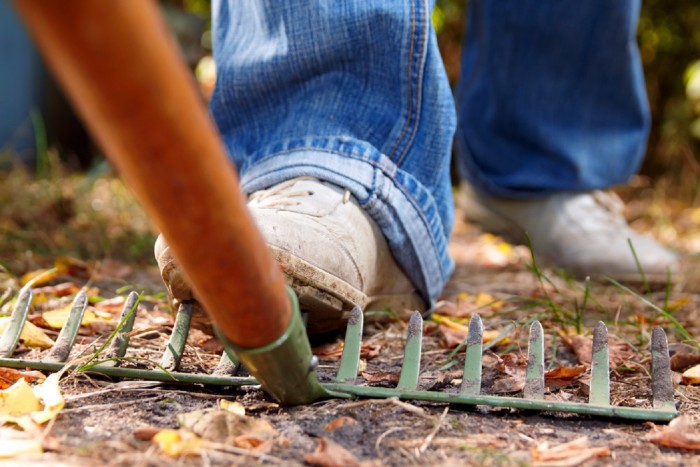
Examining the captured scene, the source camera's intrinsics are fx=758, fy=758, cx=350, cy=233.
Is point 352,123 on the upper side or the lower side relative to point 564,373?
upper

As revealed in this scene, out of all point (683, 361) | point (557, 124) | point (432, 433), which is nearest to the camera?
point (432, 433)

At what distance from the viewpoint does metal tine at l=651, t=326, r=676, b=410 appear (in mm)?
951

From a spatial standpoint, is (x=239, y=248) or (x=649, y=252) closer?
(x=239, y=248)

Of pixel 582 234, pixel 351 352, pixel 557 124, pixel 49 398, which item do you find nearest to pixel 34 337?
pixel 49 398

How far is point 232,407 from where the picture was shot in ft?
3.00

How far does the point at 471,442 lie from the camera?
2.79 ft

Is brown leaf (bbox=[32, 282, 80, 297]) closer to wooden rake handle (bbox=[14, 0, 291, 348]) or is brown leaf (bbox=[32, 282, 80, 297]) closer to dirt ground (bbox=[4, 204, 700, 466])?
dirt ground (bbox=[4, 204, 700, 466])

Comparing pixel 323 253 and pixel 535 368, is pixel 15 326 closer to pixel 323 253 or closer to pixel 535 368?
pixel 323 253

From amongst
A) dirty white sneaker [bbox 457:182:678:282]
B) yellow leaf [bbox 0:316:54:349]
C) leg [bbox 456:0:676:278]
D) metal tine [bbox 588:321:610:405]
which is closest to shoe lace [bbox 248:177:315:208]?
yellow leaf [bbox 0:316:54:349]

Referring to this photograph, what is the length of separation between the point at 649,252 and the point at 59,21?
173cm

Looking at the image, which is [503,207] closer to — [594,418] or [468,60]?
[468,60]

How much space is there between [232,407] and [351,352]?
0.61 ft

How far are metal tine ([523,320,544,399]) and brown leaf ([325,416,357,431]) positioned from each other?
9.0 inches

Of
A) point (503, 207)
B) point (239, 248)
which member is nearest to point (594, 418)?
point (239, 248)
